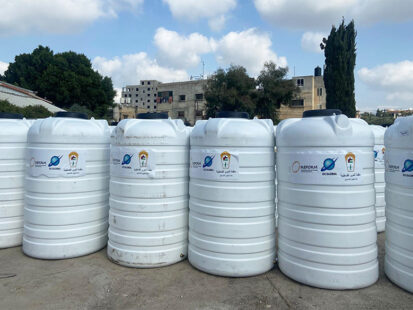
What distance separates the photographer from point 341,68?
2370cm

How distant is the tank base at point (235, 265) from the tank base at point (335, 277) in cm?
38

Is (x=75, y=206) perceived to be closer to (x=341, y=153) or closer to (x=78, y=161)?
(x=78, y=161)

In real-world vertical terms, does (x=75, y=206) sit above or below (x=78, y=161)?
below

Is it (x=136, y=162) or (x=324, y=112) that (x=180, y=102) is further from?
(x=324, y=112)

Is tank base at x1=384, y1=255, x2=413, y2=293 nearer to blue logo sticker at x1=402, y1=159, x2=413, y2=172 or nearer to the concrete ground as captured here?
the concrete ground

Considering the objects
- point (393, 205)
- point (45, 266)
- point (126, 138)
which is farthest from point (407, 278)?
point (45, 266)

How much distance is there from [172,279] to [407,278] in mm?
2538

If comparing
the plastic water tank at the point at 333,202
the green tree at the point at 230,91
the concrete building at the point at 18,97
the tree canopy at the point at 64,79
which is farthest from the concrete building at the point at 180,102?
the plastic water tank at the point at 333,202

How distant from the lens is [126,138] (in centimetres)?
402

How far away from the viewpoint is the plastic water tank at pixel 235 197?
370 cm

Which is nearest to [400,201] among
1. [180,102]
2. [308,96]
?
[308,96]

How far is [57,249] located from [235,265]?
241cm

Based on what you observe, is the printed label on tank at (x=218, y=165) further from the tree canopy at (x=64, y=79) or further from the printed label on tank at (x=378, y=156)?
the tree canopy at (x=64, y=79)

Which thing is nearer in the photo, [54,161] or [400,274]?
[400,274]
